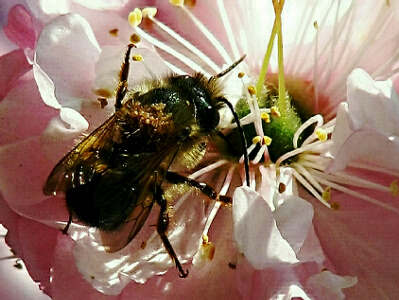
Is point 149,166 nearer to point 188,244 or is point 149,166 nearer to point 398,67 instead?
point 188,244

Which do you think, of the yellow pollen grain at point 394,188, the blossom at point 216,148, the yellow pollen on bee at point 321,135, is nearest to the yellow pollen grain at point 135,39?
the blossom at point 216,148

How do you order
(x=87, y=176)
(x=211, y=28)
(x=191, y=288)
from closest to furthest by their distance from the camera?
1. (x=87, y=176)
2. (x=191, y=288)
3. (x=211, y=28)

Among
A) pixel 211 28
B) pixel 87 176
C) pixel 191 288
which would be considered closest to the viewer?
pixel 87 176

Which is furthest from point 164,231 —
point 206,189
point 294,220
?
point 294,220

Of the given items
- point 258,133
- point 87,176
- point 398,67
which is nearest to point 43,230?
point 87,176

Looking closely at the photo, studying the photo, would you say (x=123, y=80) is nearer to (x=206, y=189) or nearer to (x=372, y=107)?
(x=206, y=189)

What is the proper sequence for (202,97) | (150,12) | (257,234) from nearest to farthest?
(257,234)
(202,97)
(150,12)
